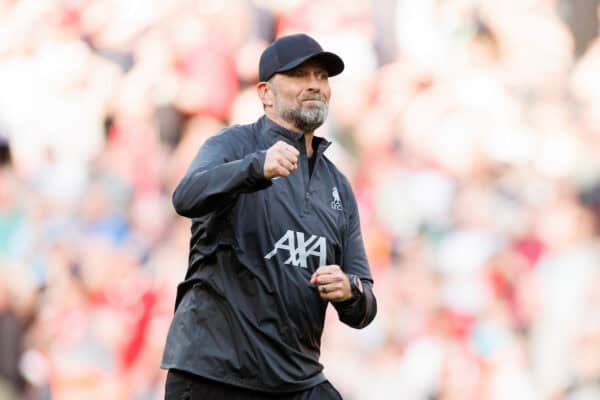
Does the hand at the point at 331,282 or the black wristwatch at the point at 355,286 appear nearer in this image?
the hand at the point at 331,282

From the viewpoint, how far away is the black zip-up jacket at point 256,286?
3719 mm

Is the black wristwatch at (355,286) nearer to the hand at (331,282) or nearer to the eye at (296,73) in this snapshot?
the hand at (331,282)

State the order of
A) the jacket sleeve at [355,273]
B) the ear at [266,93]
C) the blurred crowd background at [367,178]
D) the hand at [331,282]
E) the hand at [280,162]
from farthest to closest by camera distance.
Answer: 1. the blurred crowd background at [367,178]
2. the ear at [266,93]
3. the jacket sleeve at [355,273]
4. the hand at [331,282]
5. the hand at [280,162]

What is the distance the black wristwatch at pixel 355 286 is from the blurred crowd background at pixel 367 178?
3238 mm

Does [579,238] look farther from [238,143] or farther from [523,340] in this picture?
[238,143]

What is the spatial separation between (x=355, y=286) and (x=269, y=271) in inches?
10.3

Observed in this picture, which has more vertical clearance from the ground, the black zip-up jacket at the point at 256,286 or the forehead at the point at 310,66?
the forehead at the point at 310,66

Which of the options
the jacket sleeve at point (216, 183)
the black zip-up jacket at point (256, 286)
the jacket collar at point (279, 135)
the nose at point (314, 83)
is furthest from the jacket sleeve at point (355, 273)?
the jacket sleeve at point (216, 183)

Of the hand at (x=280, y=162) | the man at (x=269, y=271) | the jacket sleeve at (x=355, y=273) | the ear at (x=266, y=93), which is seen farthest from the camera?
the ear at (x=266, y=93)

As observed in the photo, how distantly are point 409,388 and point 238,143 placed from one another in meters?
3.45

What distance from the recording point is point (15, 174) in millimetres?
7859

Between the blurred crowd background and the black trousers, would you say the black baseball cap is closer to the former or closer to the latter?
the black trousers

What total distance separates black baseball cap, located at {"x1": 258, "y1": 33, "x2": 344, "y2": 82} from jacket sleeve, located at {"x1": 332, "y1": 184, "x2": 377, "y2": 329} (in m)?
0.45

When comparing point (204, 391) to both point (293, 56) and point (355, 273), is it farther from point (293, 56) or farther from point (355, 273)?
point (293, 56)
